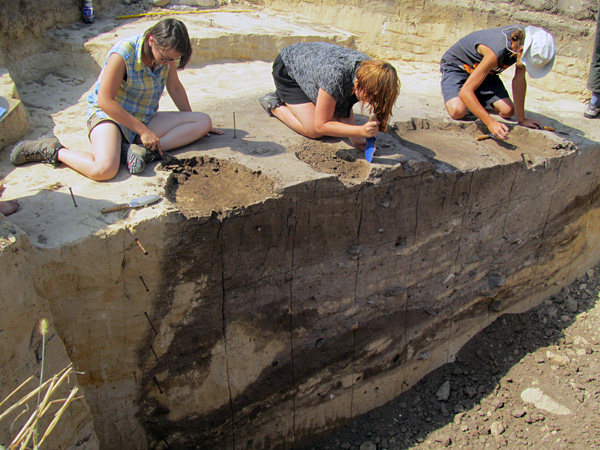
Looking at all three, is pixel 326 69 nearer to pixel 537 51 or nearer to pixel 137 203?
pixel 137 203

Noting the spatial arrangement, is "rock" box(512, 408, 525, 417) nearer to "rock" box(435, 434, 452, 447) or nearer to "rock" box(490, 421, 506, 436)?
"rock" box(490, 421, 506, 436)

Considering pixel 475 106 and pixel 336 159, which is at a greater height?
pixel 475 106

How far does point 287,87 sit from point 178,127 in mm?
824

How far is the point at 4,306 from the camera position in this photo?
2.01 meters

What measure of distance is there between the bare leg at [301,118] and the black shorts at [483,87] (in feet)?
4.51

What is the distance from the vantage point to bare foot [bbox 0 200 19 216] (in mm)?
2268

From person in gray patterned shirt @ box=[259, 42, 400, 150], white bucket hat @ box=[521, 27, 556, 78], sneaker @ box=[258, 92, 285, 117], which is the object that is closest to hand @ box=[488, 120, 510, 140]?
white bucket hat @ box=[521, 27, 556, 78]

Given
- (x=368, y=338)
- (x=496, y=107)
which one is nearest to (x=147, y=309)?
(x=368, y=338)

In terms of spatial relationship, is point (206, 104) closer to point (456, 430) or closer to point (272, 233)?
point (272, 233)

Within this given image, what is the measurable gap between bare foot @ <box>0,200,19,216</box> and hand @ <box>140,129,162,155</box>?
69 centimetres

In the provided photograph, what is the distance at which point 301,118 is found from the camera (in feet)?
10.5

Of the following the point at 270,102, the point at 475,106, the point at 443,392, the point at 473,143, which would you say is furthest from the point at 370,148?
the point at 443,392

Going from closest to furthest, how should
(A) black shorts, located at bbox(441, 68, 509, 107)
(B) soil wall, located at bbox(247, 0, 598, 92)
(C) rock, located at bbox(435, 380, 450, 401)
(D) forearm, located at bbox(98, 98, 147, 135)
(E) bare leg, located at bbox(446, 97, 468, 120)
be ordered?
(D) forearm, located at bbox(98, 98, 147, 135)
(C) rock, located at bbox(435, 380, 450, 401)
(E) bare leg, located at bbox(446, 97, 468, 120)
(A) black shorts, located at bbox(441, 68, 509, 107)
(B) soil wall, located at bbox(247, 0, 598, 92)

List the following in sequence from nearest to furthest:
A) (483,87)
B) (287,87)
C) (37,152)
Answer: (37,152)
(287,87)
(483,87)
